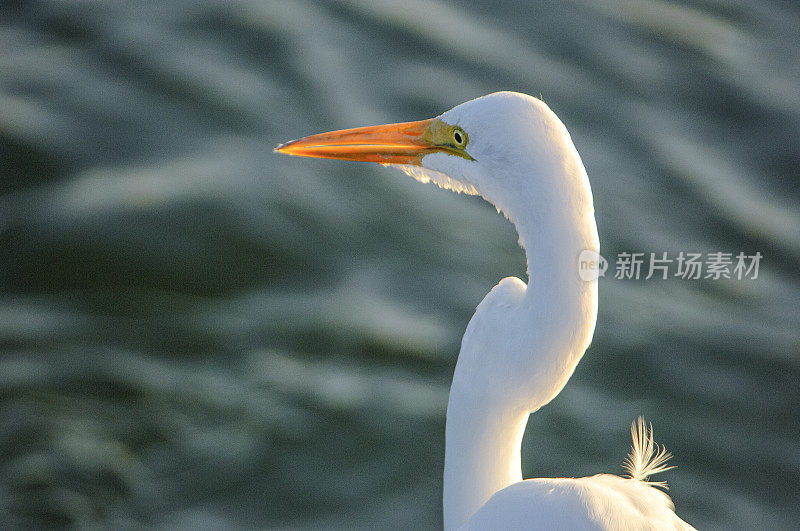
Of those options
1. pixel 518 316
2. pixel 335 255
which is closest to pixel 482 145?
pixel 518 316

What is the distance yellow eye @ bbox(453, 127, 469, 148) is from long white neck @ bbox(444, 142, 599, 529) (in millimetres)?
187

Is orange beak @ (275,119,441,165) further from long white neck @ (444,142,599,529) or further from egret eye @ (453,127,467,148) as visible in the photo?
long white neck @ (444,142,599,529)

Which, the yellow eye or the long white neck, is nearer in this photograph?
the long white neck

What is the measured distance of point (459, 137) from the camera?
2535mm

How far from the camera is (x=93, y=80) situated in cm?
586

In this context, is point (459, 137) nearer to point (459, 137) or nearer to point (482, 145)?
point (459, 137)

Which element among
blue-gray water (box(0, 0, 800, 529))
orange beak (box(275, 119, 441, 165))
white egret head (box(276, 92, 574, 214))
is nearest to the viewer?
white egret head (box(276, 92, 574, 214))

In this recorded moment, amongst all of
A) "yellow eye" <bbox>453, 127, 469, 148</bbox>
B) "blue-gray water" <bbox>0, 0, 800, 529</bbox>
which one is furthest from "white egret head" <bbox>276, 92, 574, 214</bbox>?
"blue-gray water" <bbox>0, 0, 800, 529</bbox>

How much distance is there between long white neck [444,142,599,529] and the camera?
2.28 m

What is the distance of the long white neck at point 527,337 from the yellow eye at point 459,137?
187 millimetres

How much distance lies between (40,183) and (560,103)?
3.54 metres

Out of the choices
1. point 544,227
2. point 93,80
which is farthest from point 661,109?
point 544,227

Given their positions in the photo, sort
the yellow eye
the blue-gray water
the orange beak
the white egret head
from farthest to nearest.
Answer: the blue-gray water, the orange beak, the yellow eye, the white egret head

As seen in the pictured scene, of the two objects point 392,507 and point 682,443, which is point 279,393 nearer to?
point 392,507
